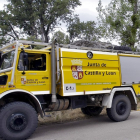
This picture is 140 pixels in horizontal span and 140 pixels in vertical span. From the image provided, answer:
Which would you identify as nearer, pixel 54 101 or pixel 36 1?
pixel 54 101

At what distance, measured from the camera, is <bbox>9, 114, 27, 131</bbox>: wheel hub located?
5621mm

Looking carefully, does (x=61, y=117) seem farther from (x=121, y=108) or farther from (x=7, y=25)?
(x=7, y=25)

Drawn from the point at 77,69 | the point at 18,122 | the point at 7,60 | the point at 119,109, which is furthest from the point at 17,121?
the point at 119,109

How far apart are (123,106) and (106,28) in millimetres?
9680

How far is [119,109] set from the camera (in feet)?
26.7

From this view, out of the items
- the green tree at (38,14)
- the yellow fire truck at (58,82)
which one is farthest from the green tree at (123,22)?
the green tree at (38,14)

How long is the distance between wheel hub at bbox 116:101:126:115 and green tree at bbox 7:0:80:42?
2123 cm

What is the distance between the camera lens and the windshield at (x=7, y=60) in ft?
20.5

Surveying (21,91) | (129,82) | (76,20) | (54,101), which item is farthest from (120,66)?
(76,20)

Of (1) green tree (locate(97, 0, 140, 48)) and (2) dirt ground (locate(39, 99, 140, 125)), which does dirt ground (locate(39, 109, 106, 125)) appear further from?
(1) green tree (locate(97, 0, 140, 48))

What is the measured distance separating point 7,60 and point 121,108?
4.62 meters

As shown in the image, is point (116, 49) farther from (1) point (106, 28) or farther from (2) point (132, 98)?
(1) point (106, 28)

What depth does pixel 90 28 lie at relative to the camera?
31.0m

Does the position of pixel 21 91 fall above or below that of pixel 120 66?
below
